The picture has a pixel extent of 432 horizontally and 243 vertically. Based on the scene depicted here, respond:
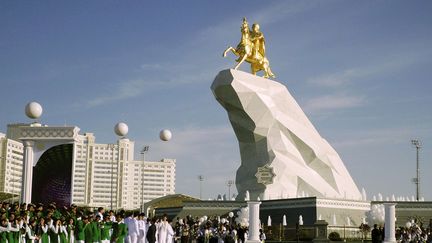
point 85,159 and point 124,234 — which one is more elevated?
point 85,159

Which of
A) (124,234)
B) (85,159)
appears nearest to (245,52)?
(124,234)

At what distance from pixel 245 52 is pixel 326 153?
9886 mm

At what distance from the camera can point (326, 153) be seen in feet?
157

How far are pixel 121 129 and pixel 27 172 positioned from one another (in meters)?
10.3

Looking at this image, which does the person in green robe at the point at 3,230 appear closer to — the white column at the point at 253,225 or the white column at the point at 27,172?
the white column at the point at 253,225

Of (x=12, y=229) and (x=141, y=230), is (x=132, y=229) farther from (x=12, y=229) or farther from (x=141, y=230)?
(x=12, y=229)

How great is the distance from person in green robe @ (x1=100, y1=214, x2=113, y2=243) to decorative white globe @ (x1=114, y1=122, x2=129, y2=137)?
68.7 ft

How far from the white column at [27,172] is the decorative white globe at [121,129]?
9.54m

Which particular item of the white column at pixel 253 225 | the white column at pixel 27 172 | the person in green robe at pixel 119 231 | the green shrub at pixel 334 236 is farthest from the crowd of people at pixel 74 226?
the green shrub at pixel 334 236

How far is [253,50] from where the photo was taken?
49562mm

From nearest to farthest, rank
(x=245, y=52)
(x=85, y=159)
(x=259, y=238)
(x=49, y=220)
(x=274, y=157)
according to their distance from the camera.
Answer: (x=49, y=220), (x=259, y=238), (x=274, y=157), (x=245, y=52), (x=85, y=159)

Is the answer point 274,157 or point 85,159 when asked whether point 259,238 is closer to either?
point 274,157

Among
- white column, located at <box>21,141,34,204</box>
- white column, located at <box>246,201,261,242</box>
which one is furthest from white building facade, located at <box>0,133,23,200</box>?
white column, located at <box>246,201,261,242</box>

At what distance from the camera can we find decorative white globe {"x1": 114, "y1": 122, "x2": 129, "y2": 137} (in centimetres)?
4203
